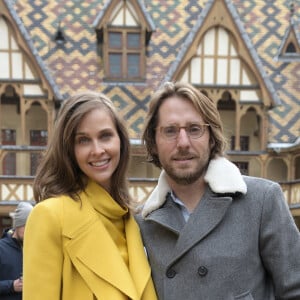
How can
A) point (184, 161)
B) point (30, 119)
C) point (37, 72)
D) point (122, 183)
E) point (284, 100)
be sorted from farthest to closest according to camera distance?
point (284, 100), point (30, 119), point (37, 72), point (122, 183), point (184, 161)

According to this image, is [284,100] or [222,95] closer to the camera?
[222,95]

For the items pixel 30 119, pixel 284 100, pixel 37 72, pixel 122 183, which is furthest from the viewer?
pixel 284 100

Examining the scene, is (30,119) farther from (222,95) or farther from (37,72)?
(222,95)

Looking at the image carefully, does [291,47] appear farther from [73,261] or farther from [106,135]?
[73,261]

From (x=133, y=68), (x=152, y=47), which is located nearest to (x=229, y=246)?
(x=133, y=68)

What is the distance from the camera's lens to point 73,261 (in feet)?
5.65

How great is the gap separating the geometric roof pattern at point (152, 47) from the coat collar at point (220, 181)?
7188 mm

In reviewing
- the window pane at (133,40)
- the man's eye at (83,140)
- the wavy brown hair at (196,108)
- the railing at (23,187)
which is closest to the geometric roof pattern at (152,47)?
the window pane at (133,40)

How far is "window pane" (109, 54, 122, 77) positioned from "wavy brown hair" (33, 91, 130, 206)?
308 inches

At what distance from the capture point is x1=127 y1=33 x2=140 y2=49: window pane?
30.7ft

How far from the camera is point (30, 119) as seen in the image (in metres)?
9.30

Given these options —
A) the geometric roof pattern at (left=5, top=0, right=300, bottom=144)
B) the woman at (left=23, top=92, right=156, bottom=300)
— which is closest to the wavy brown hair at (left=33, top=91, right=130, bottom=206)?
the woman at (left=23, top=92, right=156, bottom=300)

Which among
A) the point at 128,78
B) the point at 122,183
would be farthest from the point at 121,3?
the point at 122,183

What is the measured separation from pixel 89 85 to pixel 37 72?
1.28 meters
